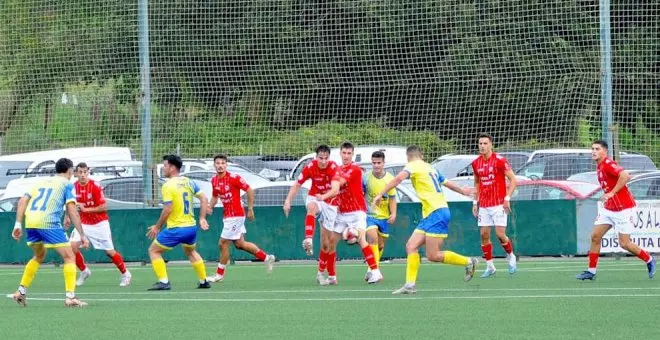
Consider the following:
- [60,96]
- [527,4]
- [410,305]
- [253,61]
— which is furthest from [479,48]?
[410,305]

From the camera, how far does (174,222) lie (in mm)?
18656

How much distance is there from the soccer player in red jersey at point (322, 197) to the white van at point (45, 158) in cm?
1212

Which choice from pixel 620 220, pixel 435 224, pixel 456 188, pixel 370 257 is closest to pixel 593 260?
pixel 620 220

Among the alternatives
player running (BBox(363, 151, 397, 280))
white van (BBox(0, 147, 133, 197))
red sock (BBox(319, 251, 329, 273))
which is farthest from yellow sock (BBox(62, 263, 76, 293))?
white van (BBox(0, 147, 133, 197))

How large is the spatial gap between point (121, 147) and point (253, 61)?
4722mm

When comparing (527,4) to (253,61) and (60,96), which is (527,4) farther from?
(60,96)

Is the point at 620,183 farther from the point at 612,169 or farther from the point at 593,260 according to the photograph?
the point at 593,260

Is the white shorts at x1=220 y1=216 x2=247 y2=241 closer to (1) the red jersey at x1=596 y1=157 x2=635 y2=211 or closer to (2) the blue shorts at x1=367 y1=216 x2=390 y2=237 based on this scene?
(2) the blue shorts at x1=367 y1=216 x2=390 y2=237

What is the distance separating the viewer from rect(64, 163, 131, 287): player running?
2072 centimetres

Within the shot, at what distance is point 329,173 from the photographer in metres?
19.7

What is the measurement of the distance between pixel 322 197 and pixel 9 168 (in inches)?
782

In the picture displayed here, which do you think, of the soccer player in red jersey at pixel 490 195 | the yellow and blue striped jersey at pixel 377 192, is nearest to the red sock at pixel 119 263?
the yellow and blue striped jersey at pixel 377 192

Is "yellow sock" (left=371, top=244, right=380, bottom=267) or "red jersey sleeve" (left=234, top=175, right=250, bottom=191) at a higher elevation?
"red jersey sleeve" (left=234, top=175, right=250, bottom=191)

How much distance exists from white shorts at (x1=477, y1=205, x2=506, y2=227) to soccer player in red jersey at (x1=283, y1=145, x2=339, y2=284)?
222 centimetres
